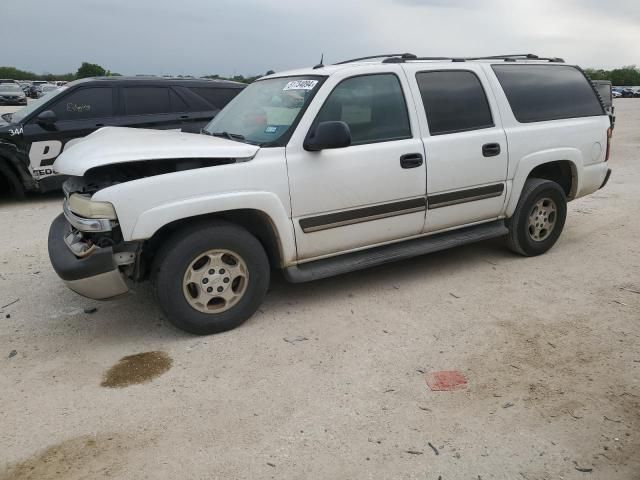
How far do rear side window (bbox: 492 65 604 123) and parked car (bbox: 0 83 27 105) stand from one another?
34.4m

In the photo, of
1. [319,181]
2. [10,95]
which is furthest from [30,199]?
[10,95]

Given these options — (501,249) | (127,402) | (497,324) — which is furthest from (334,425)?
(501,249)

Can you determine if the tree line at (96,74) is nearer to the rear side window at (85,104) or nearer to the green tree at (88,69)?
the green tree at (88,69)

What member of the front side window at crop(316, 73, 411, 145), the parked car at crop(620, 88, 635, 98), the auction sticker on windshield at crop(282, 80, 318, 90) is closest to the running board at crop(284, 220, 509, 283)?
the front side window at crop(316, 73, 411, 145)

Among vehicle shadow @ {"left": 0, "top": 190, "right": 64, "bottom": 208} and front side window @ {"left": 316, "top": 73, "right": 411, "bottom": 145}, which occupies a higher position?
front side window @ {"left": 316, "top": 73, "right": 411, "bottom": 145}

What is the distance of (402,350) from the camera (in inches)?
138

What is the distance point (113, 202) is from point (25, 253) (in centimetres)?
289

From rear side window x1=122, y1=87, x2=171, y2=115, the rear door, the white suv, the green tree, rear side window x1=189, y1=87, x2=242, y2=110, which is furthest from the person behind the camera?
the green tree

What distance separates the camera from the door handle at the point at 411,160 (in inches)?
163

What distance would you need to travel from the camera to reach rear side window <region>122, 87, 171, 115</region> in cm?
787

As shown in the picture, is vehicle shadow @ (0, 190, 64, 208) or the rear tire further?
vehicle shadow @ (0, 190, 64, 208)

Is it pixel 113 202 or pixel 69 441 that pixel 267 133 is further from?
pixel 69 441

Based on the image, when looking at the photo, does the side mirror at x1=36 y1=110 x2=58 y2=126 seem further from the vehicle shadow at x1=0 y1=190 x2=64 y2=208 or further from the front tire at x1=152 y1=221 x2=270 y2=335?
the front tire at x1=152 y1=221 x2=270 y2=335

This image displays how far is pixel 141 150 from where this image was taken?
3432mm
